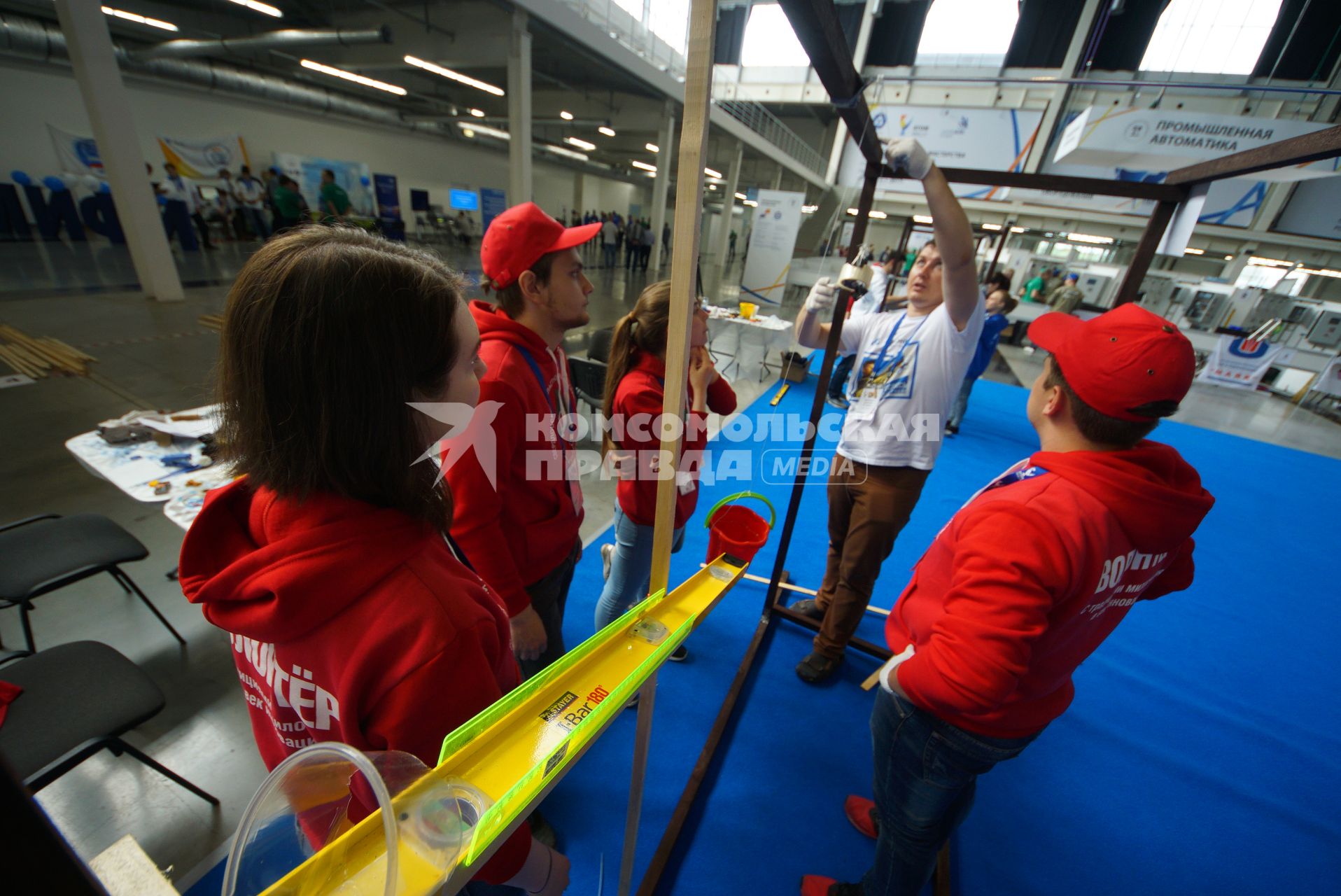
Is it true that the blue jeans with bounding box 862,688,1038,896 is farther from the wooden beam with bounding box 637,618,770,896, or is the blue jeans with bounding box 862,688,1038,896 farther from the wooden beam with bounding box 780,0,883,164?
the wooden beam with bounding box 780,0,883,164

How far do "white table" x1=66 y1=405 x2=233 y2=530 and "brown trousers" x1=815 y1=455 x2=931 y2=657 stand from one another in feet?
7.66

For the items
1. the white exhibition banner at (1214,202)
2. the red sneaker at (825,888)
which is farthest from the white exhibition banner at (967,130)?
the red sneaker at (825,888)

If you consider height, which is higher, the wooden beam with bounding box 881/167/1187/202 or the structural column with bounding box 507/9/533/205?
the structural column with bounding box 507/9/533/205

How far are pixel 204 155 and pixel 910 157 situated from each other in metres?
15.5

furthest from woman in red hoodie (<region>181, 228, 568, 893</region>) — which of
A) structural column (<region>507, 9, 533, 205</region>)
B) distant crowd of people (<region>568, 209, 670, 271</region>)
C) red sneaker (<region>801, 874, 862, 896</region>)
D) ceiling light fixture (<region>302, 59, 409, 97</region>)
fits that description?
→ distant crowd of people (<region>568, 209, 670, 271</region>)

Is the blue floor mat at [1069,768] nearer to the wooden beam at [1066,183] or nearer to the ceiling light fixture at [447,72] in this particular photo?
the wooden beam at [1066,183]

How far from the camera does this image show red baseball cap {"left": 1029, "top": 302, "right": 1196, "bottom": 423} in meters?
0.88

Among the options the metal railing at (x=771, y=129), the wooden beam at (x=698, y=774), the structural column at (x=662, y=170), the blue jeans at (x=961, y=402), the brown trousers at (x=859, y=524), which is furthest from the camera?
the metal railing at (x=771, y=129)

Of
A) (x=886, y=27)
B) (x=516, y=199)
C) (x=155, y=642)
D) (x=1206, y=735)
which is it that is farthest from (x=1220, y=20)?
(x=155, y=642)

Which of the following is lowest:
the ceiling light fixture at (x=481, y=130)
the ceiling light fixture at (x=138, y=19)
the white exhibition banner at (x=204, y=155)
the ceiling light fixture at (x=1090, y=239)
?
the white exhibition banner at (x=204, y=155)

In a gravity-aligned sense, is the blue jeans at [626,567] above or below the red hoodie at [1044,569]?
below

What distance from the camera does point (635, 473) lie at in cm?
175

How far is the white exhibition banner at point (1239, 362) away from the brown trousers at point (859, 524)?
1243 cm

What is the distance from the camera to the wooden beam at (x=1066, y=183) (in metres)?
1.49
